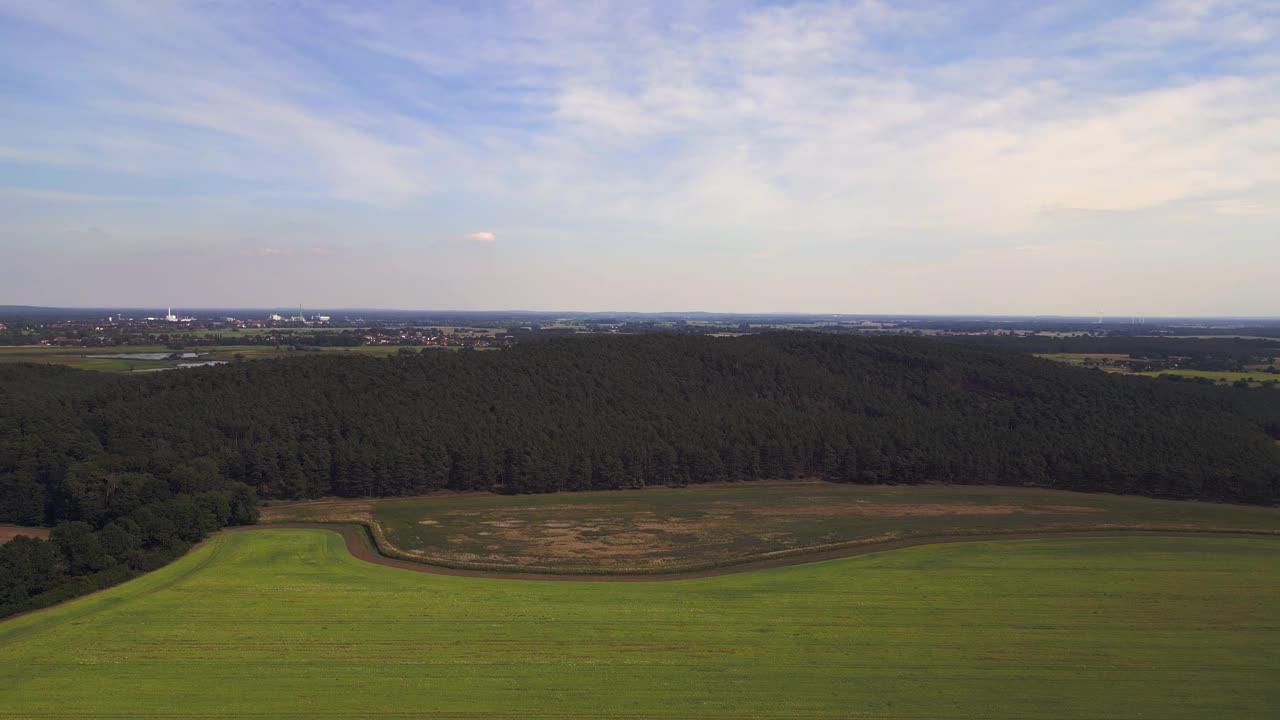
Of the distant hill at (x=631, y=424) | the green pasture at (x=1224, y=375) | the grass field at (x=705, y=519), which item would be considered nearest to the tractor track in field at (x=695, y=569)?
the grass field at (x=705, y=519)

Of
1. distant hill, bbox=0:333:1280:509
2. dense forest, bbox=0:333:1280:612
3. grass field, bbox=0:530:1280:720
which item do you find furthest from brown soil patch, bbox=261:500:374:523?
grass field, bbox=0:530:1280:720

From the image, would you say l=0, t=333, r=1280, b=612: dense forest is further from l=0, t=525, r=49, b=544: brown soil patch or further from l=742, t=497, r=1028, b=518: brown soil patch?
l=742, t=497, r=1028, b=518: brown soil patch

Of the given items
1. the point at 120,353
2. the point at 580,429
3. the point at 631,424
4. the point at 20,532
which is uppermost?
the point at 120,353

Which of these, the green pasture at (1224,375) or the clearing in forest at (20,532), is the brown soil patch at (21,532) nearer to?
the clearing in forest at (20,532)

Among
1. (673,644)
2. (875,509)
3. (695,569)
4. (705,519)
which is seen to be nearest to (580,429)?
(705,519)

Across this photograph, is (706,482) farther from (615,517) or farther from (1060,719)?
(1060,719)

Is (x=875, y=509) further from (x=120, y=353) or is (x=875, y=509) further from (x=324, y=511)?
(x=120, y=353)
